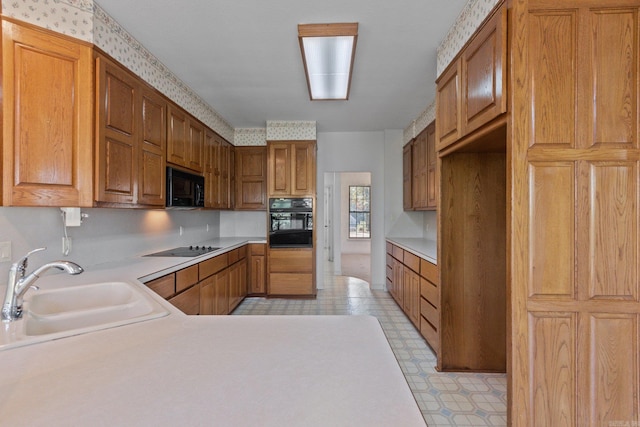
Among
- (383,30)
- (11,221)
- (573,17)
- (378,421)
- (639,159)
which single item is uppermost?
(383,30)

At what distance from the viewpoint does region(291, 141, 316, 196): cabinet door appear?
4.32m

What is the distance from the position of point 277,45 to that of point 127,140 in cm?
139

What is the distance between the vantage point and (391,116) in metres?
4.17

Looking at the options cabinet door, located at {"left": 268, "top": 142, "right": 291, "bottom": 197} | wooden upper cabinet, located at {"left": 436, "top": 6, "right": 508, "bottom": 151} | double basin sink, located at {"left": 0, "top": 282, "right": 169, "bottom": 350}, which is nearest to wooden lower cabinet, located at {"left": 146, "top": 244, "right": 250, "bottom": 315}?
double basin sink, located at {"left": 0, "top": 282, "right": 169, "bottom": 350}

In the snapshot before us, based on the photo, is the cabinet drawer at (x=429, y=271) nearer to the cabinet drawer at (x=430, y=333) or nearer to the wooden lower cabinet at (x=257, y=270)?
the cabinet drawer at (x=430, y=333)

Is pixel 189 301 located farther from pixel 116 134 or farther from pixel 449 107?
pixel 449 107

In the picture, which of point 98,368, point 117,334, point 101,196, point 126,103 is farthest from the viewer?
point 126,103

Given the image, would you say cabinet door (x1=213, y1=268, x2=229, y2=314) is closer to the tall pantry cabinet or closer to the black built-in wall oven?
the black built-in wall oven

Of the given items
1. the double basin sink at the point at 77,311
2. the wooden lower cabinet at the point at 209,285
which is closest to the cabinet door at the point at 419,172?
the wooden lower cabinet at the point at 209,285

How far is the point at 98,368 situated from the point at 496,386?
2599 millimetres

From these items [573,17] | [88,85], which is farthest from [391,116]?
[88,85]

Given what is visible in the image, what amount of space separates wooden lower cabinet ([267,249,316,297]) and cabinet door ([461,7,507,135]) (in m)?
2.94

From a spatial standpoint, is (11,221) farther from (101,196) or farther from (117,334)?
(117,334)

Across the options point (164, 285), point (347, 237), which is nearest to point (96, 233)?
point (164, 285)
